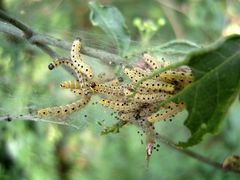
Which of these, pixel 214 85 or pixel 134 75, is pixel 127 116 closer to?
pixel 134 75

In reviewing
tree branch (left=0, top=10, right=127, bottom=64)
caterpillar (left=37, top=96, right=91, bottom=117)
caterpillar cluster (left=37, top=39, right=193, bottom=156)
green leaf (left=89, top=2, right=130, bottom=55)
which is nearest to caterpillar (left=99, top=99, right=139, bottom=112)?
caterpillar cluster (left=37, top=39, right=193, bottom=156)

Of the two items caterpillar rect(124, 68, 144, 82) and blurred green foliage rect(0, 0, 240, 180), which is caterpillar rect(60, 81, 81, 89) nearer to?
caterpillar rect(124, 68, 144, 82)

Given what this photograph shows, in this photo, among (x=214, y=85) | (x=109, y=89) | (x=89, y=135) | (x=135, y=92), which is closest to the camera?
(x=214, y=85)

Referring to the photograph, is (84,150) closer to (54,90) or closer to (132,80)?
(54,90)

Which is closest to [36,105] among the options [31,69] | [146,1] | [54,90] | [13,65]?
[13,65]

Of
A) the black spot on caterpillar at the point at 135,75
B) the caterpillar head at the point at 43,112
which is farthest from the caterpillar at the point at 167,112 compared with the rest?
the caterpillar head at the point at 43,112

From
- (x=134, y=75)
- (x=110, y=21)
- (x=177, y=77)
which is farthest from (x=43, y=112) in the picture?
(x=110, y=21)

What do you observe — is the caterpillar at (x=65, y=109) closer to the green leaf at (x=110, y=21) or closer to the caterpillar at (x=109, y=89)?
the caterpillar at (x=109, y=89)

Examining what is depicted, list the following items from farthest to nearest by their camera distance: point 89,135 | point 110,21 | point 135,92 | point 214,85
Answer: point 89,135
point 110,21
point 135,92
point 214,85
